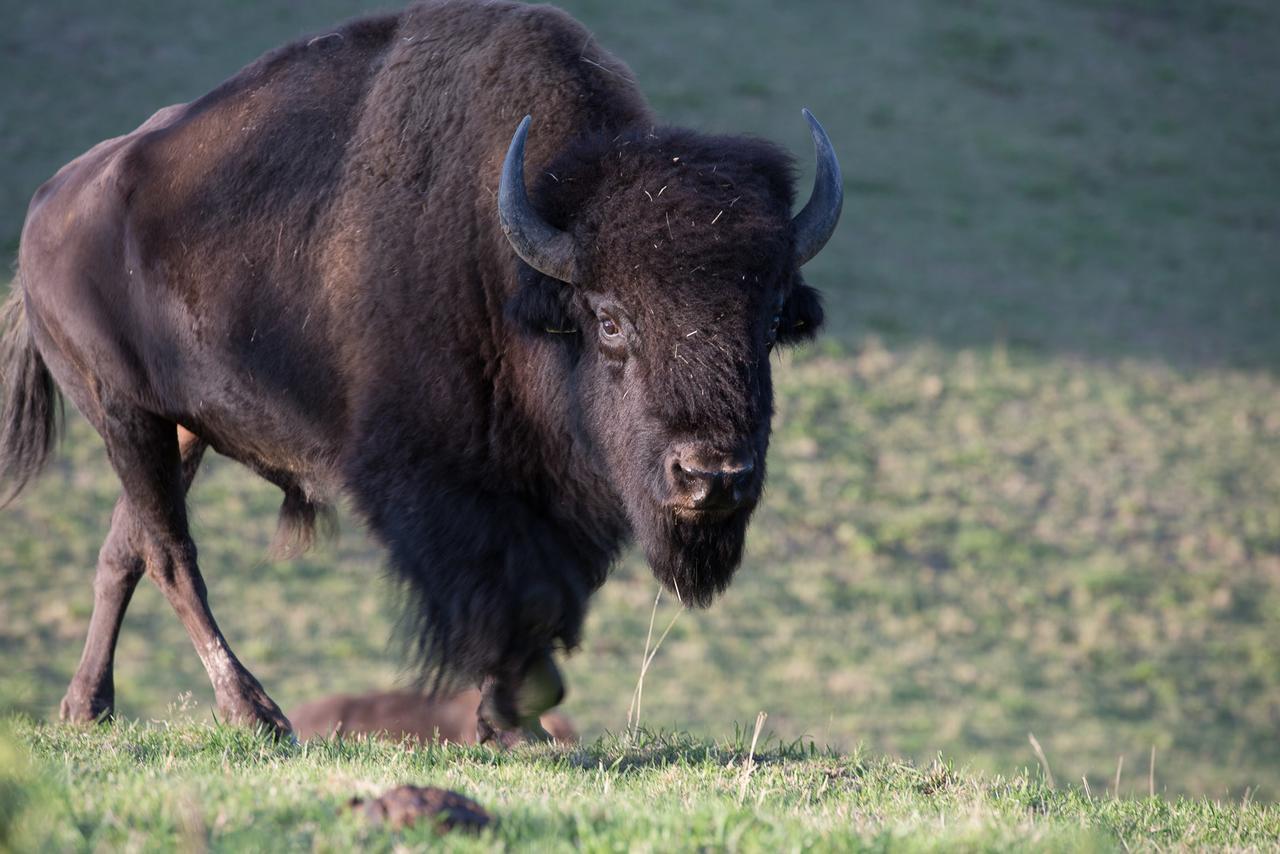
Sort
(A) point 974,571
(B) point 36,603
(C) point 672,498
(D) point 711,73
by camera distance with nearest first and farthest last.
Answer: (C) point 672,498, (B) point 36,603, (A) point 974,571, (D) point 711,73

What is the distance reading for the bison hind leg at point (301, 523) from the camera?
24.3ft

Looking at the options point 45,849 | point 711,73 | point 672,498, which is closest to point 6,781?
point 45,849

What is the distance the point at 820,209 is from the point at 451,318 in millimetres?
1573

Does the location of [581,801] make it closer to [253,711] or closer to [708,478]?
[708,478]

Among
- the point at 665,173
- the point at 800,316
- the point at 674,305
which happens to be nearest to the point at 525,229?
the point at 665,173

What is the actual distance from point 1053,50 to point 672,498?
39.8 m

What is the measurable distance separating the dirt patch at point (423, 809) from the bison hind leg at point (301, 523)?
403 centimetres

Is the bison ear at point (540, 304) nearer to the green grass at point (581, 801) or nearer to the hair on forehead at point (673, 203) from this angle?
the hair on forehead at point (673, 203)

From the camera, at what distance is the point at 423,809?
3398 millimetres

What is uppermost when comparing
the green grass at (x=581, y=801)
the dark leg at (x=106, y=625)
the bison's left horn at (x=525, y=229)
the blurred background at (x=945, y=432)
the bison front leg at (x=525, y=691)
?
the bison's left horn at (x=525, y=229)

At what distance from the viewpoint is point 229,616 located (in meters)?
19.0

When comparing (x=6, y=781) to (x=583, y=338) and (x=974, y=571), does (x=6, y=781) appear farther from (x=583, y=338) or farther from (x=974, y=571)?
(x=974, y=571)

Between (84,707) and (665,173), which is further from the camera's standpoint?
(84,707)

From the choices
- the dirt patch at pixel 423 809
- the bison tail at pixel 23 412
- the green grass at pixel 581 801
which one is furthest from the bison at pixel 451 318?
the dirt patch at pixel 423 809
